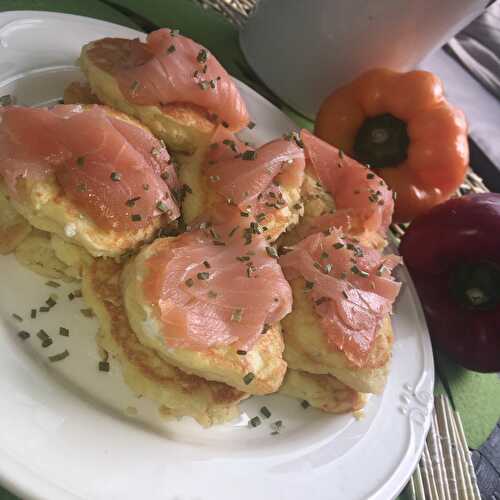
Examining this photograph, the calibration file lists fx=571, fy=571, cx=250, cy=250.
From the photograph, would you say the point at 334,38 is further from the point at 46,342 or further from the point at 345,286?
the point at 46,342

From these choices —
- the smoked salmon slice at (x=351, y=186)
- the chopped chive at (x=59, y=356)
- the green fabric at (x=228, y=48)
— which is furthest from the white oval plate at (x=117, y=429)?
the smoked salmon slice at (x=351, y=186)

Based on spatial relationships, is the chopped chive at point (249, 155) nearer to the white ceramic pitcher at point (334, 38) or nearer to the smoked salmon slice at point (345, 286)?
the smoked salmon slice at point (345, 286)

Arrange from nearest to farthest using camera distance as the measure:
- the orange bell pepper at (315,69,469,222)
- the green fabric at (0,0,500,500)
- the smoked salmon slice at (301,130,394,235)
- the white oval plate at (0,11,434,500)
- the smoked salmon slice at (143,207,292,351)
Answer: the white oval plate at (0,11,434,500), the smoked salmon slice at (143,207,292,351), the smoked salmon slice at (301,130,394,235), the green fabric at (0,0,500,500), the orange bell pepper at (315,69,469,222)

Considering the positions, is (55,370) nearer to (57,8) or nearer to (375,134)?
(57,8)

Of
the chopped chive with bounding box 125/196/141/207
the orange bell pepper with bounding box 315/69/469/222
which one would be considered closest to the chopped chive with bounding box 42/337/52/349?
the chopped chive with bounding box 125/196/141/207

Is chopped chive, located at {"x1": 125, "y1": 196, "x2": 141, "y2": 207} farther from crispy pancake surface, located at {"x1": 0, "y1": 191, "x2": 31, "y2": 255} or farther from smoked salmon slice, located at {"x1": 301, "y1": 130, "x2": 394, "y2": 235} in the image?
smoked salmon slice, located at {"x1": 301, "y1": 130, "x2": 394, "y2": 235}

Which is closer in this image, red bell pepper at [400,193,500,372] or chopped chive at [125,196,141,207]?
chopped chive at [125,196,141,207]

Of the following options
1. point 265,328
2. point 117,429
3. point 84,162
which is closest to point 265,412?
point 265,328
